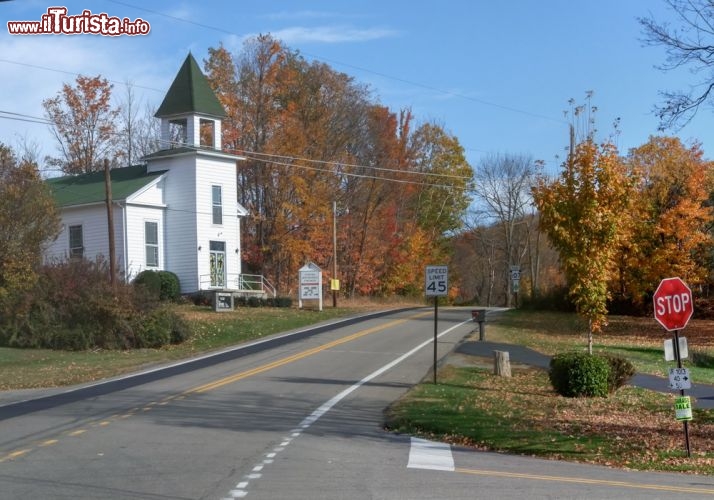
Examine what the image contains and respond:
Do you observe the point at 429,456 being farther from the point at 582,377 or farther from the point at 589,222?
the point at 589,222

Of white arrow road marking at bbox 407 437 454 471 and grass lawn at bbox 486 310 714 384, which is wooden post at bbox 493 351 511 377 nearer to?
grass lawn at bbox 486 310 714 384

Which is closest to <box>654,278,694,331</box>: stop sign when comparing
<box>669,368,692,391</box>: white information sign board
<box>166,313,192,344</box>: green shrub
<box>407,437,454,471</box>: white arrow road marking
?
<box>669,368,692,391</box>: white information sign board

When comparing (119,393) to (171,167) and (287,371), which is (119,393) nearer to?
(287,371)

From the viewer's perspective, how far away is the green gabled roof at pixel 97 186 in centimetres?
4447

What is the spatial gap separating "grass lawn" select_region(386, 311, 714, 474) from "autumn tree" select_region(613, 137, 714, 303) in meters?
21.3

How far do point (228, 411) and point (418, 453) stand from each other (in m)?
5.00

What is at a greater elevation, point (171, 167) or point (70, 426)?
point (171, 167)

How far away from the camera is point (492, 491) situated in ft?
31.4

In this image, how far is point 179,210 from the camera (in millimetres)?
45281

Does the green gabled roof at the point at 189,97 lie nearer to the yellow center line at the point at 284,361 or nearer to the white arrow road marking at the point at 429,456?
the yellow center line at the point at 284,361

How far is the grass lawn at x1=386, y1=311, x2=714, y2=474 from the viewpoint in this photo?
12.6 meters

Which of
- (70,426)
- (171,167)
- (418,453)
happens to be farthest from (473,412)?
(171,167)

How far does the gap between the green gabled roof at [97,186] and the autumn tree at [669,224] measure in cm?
2610

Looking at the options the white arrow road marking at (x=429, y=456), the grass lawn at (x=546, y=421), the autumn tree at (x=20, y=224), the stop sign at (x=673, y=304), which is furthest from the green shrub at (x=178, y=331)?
the stop sign at (x=673, y=304)
